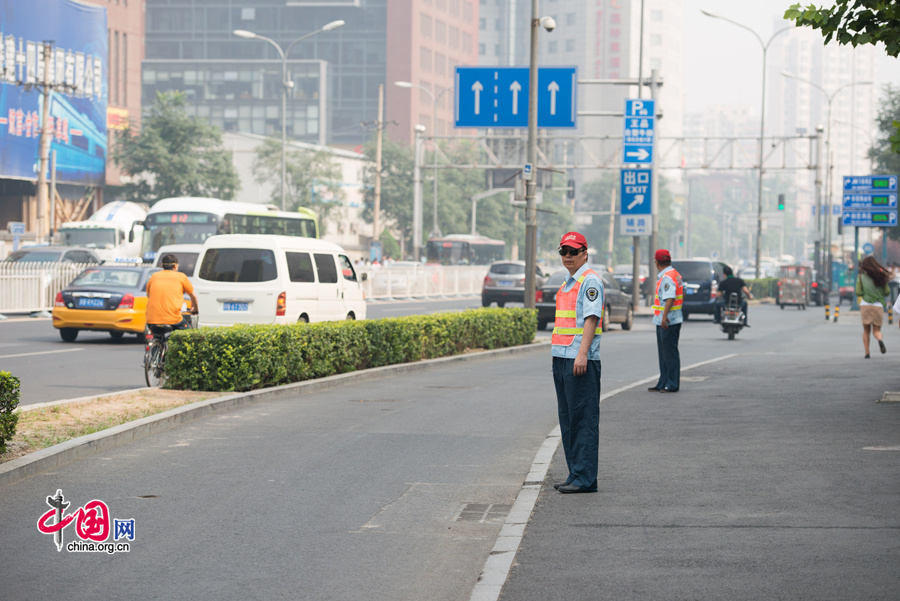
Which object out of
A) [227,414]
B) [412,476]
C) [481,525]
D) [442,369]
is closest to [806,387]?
[442,369]

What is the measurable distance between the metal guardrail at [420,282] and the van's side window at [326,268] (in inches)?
1112

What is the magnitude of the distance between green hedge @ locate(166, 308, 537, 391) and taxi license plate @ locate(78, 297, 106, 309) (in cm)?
664

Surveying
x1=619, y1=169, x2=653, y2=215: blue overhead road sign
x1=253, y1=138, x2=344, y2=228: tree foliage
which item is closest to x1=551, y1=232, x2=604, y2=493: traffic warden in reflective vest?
x1=619, y1=169, x2=653, y2=215: blue overhead road sign

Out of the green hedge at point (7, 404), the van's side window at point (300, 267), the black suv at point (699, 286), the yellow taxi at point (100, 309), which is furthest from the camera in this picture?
the black suv at point (699, 286)

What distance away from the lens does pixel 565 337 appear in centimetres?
931

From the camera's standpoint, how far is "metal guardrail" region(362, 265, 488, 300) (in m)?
54.9

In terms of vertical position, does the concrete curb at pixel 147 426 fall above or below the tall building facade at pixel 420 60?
below

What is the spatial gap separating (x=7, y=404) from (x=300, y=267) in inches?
486

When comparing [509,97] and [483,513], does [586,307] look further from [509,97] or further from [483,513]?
[509,97]

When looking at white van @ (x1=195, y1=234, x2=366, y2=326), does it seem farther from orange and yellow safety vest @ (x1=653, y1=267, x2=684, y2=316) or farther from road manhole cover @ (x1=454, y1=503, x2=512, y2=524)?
road manhole cover @ (x1=454, y1=503, x2=512, y2=524)

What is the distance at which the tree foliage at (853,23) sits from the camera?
12383 millimetres

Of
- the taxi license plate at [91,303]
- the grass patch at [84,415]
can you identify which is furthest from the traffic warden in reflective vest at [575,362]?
the taxi license plate at [91,303]

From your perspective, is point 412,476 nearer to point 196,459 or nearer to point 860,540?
point 196,459

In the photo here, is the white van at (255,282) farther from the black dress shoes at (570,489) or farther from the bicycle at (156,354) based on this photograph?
the black dress shoes at (570,489)
